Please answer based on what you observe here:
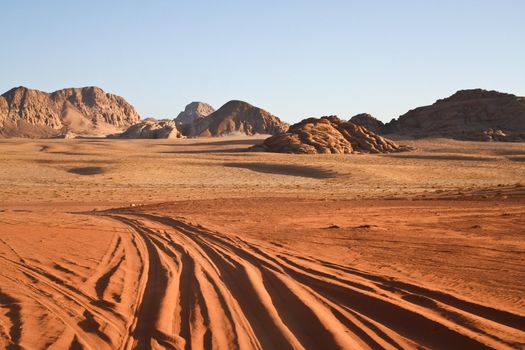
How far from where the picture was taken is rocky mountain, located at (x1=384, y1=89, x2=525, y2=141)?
86950mm

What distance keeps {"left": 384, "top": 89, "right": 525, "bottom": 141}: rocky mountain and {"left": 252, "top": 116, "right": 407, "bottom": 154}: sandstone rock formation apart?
903 inches

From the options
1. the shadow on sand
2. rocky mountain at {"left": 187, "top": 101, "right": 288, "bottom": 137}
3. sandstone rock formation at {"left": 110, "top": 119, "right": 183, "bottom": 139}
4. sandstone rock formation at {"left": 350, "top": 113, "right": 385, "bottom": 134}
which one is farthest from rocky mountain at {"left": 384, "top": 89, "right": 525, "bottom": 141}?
the shadow on sand

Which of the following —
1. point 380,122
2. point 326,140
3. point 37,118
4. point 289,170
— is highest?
point 37,118

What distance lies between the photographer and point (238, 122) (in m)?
143

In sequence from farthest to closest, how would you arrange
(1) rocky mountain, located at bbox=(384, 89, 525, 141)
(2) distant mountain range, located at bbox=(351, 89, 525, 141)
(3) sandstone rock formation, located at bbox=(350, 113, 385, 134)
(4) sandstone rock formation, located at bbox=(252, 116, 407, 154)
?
(3) sandstone rock formation, located at bbox=(350, 113, 385, 134), (2) distant mountain range, located at bbox=(351, 89, 525, 141), (1) rocky mountain, located at bbox=(384, 89, 525, 141), (4) sandstone rock formation, located at bbox=(252, 116, 407, 154)

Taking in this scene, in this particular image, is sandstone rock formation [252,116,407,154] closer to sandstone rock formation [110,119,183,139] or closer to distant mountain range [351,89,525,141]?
distant mountain range [351,89,525,141]

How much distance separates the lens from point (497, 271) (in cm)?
908

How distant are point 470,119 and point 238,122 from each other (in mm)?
63817

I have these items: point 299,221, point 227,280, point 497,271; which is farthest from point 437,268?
point 299,221

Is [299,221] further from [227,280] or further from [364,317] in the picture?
[364,317]

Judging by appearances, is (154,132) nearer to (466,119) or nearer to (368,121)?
(368,121)

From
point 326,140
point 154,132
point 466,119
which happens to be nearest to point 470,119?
point 466,119

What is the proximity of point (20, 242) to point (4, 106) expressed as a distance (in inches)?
6806

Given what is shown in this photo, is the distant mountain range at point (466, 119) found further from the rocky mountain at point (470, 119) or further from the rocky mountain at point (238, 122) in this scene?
the rocky mountain at point (238, 122)
